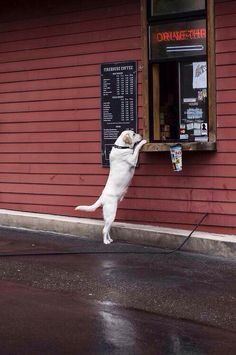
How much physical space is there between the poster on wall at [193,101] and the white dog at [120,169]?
0.68 metres

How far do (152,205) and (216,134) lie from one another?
1515mm

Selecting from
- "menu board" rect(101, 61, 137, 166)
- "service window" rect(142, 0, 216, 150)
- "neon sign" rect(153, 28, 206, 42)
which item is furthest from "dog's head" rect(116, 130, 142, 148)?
"neon sign" rect(153, 28, 206, 42)

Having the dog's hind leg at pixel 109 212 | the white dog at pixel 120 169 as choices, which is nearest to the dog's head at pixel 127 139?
the white dog at pixel 120 169

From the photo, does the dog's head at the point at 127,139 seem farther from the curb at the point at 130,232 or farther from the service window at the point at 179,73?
the curb at the point at 130,232

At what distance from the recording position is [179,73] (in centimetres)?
894

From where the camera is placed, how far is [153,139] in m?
9.16

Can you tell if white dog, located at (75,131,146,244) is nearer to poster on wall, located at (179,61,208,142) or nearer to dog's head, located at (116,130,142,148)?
dog's head, located at (116,130,142,148)

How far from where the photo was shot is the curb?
8422mm

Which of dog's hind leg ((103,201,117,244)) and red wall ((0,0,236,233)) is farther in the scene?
dog's hind leg ((103,201,117,244))

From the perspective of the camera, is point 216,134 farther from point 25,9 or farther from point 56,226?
point 25,9

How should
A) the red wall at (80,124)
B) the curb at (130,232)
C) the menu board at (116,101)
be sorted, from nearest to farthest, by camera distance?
→ 1. the curb at (130,232)
2. the red wall at (80,124)
3. the menu board at (116,101)

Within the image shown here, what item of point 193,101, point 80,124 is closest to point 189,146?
point 193,101

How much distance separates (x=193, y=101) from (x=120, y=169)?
1.41 m

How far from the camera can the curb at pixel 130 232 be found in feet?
27.6
